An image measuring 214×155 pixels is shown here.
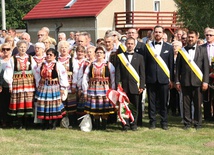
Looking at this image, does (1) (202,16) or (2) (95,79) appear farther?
(1) (202,16)

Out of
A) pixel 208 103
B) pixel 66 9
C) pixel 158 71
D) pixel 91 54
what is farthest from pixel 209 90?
pixel 66 9

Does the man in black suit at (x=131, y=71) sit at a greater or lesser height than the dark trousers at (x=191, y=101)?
greater

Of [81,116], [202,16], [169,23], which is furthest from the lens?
[169,23]

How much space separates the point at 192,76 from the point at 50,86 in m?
2.83

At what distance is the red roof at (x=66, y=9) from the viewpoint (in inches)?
1667

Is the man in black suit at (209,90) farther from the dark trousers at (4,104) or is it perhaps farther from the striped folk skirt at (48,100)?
the dark trousers at (4,104)

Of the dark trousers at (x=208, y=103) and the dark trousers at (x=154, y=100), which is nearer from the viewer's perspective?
the dark trousers at (x=154, y=100)

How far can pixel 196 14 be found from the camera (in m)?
18.7

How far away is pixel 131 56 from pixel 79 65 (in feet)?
3.66

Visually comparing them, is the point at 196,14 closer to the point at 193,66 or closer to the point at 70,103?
the point at 193,66

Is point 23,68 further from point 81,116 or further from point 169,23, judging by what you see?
point 169,23

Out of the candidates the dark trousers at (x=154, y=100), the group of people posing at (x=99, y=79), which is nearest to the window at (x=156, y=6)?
the group of people posing at (x=99, y=79)

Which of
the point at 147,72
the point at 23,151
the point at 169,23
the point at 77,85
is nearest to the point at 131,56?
the point at 147,72

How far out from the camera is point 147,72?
1136 centimetres
